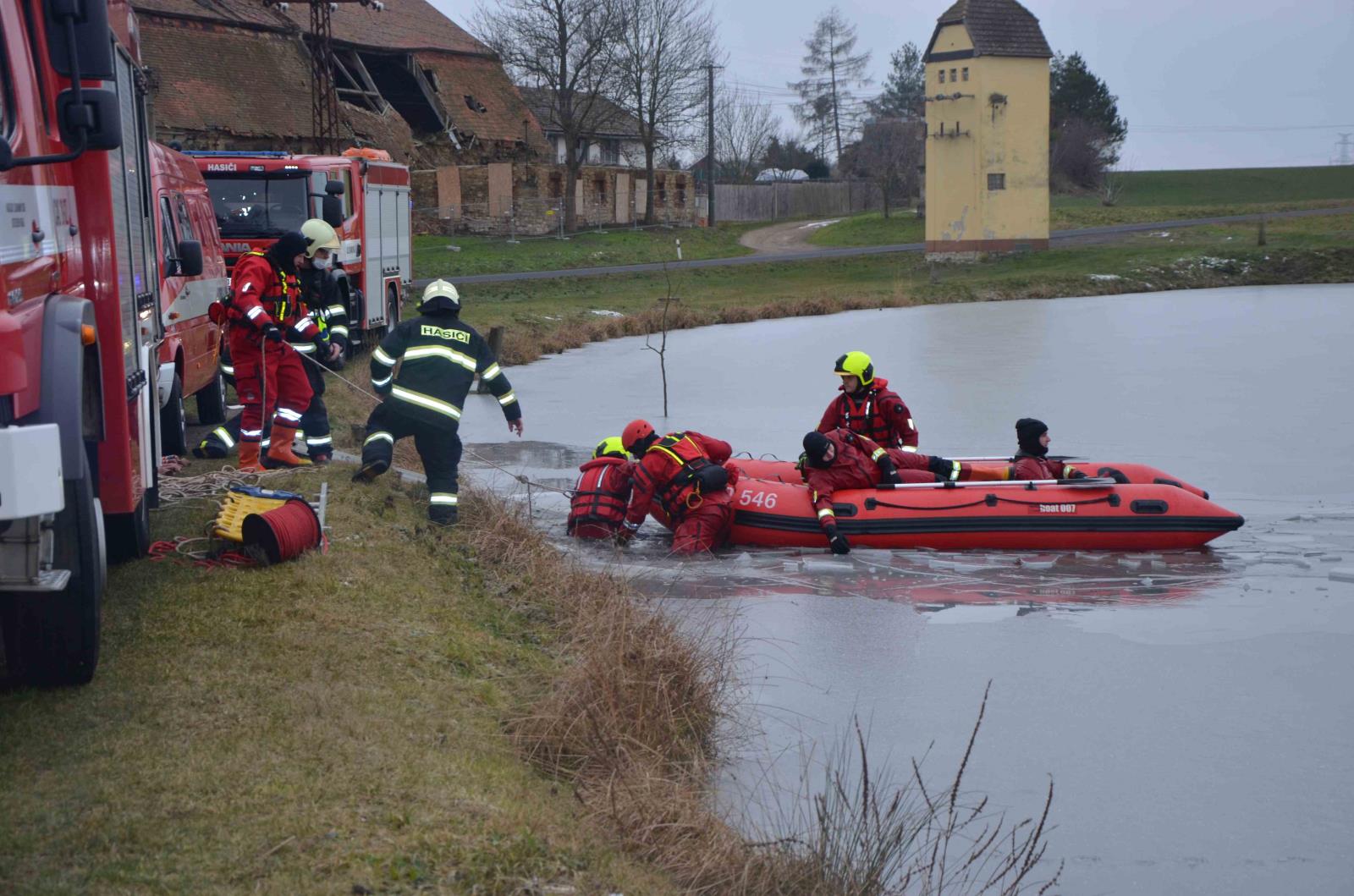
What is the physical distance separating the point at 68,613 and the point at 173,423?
229 inches

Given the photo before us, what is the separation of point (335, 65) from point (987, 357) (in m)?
29.9

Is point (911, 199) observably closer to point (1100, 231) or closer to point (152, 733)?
point (1100, 231)

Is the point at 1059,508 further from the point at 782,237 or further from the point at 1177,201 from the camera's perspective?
the point at 1177,201

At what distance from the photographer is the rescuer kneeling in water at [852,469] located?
35.0 ft

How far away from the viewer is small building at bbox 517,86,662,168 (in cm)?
5038

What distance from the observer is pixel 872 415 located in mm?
11516

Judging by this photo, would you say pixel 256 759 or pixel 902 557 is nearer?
pixel 256 759

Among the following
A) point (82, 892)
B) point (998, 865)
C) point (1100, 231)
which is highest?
point (1100, 231)

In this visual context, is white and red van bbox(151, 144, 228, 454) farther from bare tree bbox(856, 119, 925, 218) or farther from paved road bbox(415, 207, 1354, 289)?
bare tree bbox(856, 119, 925, 218)

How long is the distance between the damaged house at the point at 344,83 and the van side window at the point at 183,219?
83.5ft

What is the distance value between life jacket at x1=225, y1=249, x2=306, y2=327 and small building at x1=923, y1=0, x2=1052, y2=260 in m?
35.3

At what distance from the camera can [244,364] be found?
9945 millimetres

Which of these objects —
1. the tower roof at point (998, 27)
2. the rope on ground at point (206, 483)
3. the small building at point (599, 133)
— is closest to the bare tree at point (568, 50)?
the small building at point (599, 133)

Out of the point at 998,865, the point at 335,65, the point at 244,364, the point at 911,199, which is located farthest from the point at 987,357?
the point at 911,199
